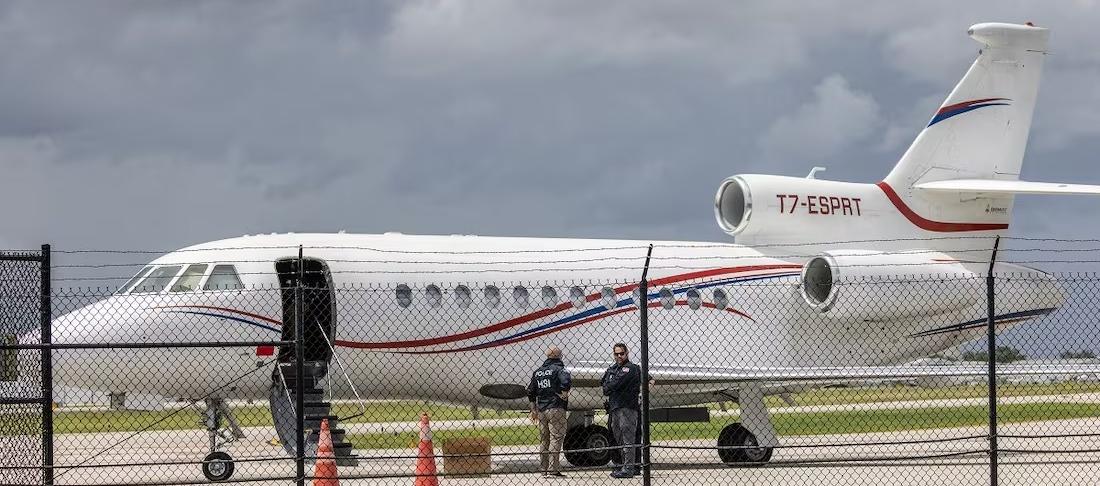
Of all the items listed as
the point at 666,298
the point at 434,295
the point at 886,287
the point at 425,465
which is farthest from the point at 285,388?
the point at 886,287

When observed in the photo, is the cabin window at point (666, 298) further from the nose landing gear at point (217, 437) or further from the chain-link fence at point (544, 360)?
the nose landing gear at point (217, 437)

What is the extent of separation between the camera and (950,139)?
23531 mm

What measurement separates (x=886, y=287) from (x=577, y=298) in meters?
4.75

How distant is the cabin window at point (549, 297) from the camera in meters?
19.5

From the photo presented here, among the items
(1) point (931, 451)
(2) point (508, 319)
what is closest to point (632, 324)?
(2) point (508, 319)

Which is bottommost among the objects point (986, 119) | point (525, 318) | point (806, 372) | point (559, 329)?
point (806, 372)

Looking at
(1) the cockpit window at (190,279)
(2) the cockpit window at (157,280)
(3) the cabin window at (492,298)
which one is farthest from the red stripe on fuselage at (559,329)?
(2) the cockpit window at (157,280)

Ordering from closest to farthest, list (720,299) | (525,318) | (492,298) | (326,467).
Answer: (326,467), (492,298), (525,318), (720,299)

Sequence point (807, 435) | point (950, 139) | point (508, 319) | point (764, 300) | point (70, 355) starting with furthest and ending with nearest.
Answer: point (807, 435) → point (950, 139) → point (764, 300) → point (508, 319) → point (70, 355)

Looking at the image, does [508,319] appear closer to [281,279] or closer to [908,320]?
[281,279]

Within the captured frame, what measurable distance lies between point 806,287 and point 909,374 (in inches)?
186

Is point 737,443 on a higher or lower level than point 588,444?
lower

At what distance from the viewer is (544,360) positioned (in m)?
19.2

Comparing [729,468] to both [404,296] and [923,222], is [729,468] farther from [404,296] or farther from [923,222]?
[923,222]
